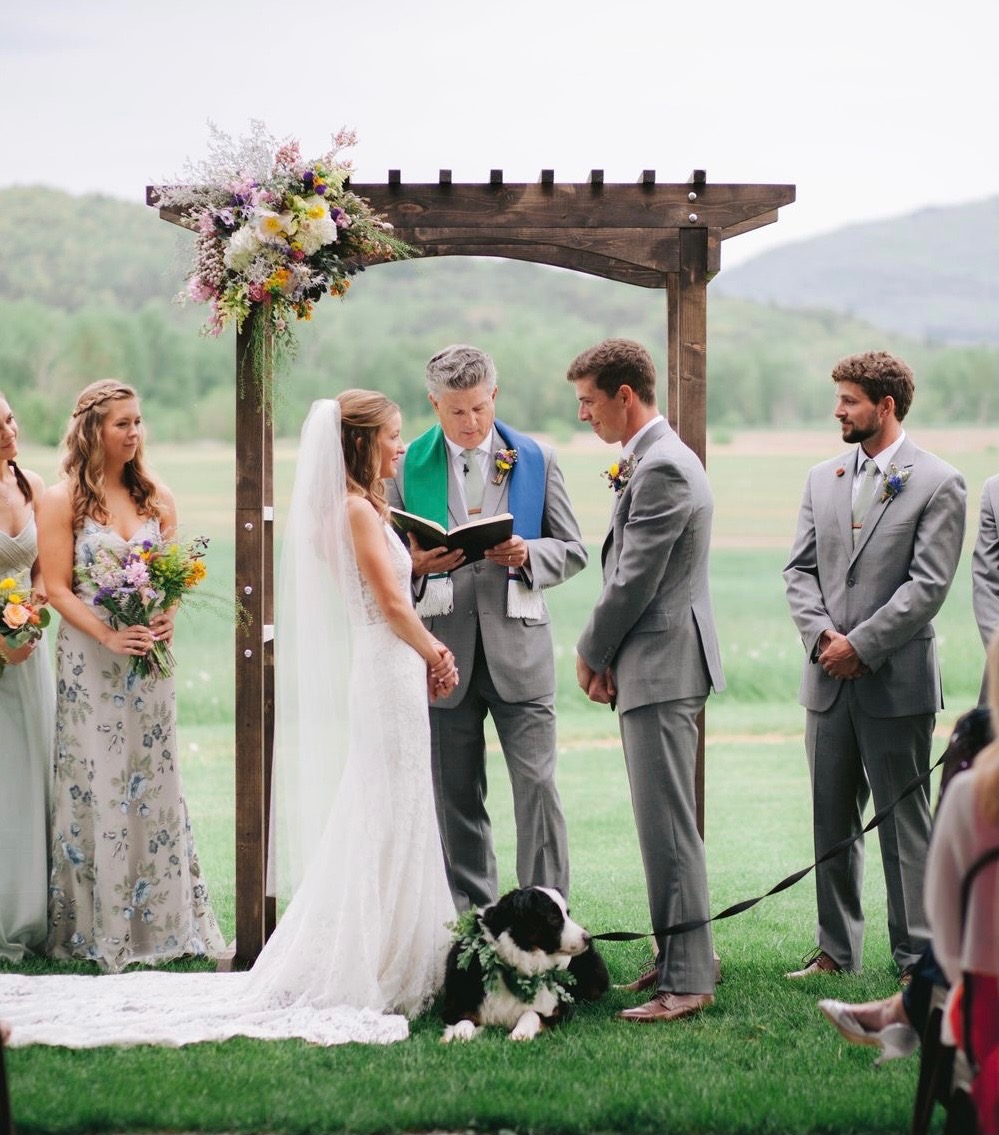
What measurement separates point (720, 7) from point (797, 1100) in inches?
1031

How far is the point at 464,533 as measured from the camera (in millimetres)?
4496

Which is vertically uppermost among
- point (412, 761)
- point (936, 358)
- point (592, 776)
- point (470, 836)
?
point (936, 358)

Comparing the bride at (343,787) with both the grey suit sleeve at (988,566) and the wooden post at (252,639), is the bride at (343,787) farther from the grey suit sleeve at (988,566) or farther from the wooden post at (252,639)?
the grey suit sleeve at (988,566)

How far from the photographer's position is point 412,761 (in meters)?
4.41

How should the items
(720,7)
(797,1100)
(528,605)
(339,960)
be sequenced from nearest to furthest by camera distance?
(797,1100) < (339,960) < (528,605) < (720,7)

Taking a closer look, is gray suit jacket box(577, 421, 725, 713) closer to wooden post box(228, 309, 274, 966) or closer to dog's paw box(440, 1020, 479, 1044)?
dog's paw box(440, 1020, 479, 1044)

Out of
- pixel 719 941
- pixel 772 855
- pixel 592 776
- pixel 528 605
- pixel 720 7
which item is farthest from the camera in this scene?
pixel 720 7

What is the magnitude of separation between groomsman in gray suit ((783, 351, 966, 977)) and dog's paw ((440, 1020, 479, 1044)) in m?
1.27

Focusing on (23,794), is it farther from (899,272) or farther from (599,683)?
(899,272)

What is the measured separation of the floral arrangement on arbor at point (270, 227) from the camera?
14.9 ft

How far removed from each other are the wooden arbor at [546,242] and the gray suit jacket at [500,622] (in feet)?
1.91

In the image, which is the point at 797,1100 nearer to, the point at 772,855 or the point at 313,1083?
the point at 313,1083

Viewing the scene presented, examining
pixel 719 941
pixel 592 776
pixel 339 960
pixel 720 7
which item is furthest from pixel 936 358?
pixel 339 960

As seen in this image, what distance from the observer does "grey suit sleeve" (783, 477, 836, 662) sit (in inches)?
186
